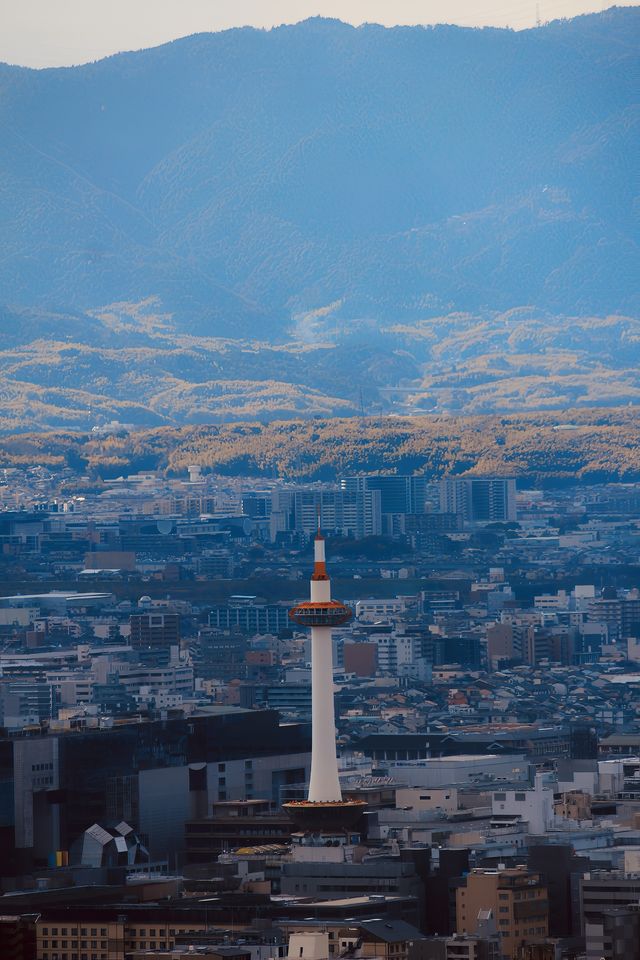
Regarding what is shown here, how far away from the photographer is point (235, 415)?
145 meters

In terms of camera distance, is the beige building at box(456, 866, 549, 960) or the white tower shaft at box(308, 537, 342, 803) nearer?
the beige building at box(456, 866, 549, 960)

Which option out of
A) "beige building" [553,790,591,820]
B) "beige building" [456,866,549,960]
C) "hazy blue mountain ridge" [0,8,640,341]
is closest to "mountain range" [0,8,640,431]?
"hazy blue mountain ridge" [0,8,640,341]

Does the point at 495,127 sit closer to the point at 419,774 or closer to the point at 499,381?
the point at 499,381

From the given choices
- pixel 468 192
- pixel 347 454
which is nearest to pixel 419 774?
pixel 347 454

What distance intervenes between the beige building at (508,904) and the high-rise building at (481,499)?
8361 cm

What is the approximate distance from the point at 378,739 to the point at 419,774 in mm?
10231

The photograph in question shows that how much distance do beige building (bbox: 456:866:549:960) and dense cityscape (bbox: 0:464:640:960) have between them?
4 cm

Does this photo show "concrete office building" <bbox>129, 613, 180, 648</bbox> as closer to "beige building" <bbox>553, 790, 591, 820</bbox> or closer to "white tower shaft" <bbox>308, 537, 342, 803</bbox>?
"beige building" <bbox>553, 790, 591, 820</bbox>

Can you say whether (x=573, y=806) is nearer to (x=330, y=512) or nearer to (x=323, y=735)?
(x=323, y=735)

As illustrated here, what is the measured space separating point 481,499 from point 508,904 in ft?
282

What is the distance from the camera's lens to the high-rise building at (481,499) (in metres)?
120

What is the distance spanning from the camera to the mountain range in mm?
158500

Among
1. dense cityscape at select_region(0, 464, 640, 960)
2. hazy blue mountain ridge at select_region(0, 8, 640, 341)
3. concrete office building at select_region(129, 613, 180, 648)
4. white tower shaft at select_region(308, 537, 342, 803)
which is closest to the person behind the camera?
dense cityscape at select_region(0, 464, 640, 960)

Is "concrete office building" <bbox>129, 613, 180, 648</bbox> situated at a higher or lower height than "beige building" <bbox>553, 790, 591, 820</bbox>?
higher
